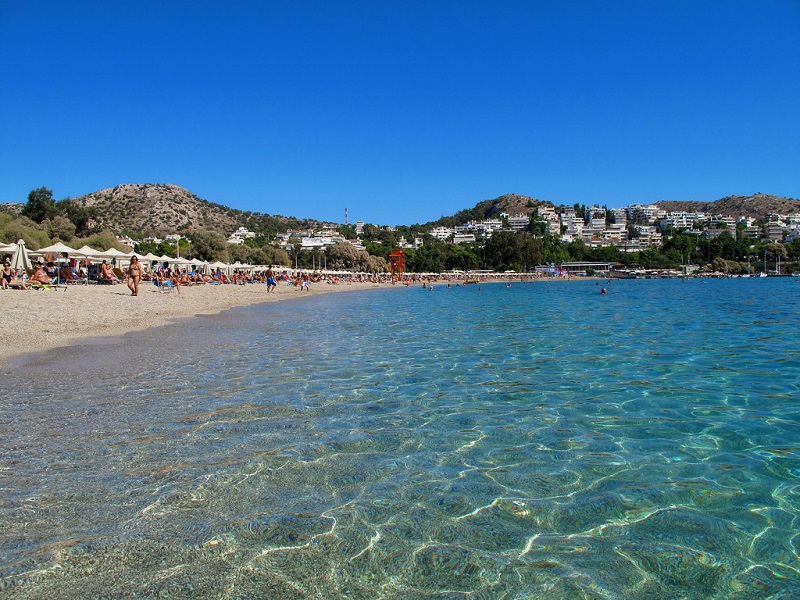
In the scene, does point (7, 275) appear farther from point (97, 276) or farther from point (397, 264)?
point (397, 264)

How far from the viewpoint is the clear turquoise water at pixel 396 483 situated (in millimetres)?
3078

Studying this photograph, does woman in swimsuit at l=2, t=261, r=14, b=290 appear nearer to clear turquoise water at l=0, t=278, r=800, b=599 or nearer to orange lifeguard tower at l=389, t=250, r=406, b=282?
clear turquoise water at l=0, t=278, r=800, b=599

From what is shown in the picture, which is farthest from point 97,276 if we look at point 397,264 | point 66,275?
point 397,264

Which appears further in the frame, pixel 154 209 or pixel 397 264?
pixel 154 209

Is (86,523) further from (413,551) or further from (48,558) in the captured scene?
(413,551)

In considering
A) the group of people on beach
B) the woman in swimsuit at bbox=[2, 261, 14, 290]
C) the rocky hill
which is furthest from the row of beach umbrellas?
the rocky hill

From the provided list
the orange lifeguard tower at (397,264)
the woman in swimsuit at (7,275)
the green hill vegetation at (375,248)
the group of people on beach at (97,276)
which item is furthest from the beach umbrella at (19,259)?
the orange lifeguard tower at (397,264)

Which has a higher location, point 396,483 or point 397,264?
point 397,264

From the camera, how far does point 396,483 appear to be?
440cm

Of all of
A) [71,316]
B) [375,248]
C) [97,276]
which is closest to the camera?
[71,316]

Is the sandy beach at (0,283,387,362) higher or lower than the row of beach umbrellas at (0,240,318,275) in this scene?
lower

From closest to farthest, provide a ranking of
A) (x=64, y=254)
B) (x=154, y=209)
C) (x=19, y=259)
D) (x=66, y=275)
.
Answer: (x=19, y=259) < (x=66, y=275) < (x=64, y=254) < (x=154, y=209)

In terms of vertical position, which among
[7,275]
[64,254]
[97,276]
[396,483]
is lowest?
[396,483]

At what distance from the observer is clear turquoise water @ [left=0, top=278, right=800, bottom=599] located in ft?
10.1
